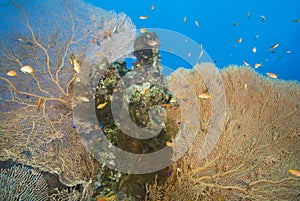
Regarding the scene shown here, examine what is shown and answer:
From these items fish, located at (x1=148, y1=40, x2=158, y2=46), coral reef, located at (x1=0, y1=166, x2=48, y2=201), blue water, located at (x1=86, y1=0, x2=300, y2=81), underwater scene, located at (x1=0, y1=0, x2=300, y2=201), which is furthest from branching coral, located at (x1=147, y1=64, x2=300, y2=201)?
blue water, located at (x1=86, y1=0, x2=300, y2=81)

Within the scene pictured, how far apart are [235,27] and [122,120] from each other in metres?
83.4

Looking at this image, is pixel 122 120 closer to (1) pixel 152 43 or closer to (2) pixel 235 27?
(1) pixel 152 43

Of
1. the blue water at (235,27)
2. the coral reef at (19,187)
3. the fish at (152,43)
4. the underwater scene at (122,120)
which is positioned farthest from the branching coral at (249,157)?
the blue water at (235,27)

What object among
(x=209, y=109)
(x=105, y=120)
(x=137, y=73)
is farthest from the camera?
(x=137, y=73)

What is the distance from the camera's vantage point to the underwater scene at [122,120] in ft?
11.3

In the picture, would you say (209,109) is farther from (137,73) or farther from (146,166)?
(137,73)

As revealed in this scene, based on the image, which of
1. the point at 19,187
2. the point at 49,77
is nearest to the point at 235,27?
the point at 49,77

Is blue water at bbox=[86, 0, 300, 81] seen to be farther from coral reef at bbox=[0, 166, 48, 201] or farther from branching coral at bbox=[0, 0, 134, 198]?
coral reef at bbox=[0, 166, 48, 201]

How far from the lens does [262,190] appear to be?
11.2 ft

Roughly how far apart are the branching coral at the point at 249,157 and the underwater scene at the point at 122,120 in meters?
0.02

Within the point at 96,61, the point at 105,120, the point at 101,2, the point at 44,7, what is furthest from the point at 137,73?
the point at 101,2

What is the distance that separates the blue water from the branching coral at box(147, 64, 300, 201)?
63.8 m

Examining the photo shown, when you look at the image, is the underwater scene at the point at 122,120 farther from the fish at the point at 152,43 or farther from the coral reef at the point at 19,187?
the fish at the point at 152,43

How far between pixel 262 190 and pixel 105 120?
2961 millimetres
